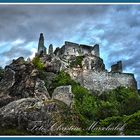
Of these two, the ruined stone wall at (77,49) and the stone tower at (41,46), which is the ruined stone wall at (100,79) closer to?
the ruined stone wall at (77,49)

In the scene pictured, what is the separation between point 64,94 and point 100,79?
9.07 ft

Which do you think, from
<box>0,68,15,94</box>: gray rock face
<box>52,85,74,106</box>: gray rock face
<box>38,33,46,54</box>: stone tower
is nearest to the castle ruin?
<box>38,33,46,54</box>: stone tower

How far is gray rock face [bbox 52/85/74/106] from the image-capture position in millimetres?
15096

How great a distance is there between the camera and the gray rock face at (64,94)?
15096 mm

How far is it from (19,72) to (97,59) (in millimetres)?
2198

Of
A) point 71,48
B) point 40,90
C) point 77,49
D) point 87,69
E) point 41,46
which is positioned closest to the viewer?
point 40,90

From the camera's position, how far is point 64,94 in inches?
603

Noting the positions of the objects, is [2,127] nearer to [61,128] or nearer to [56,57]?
[61,128]

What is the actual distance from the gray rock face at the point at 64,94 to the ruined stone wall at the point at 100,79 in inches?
57.6

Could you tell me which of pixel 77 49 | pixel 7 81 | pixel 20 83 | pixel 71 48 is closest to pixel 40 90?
pixel 20 83

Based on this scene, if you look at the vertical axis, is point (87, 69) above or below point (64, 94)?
above

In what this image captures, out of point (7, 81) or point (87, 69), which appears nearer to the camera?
point (7, 81)

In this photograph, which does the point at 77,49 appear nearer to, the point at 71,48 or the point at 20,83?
the point at 71,48
